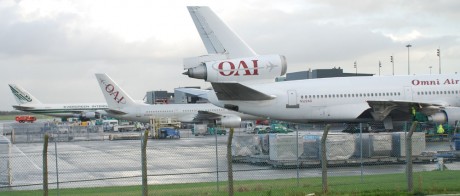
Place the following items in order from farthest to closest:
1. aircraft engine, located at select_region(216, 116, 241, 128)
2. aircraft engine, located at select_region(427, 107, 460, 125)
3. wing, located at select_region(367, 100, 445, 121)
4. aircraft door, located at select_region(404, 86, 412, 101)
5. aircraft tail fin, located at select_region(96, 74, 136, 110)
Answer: aircraft tail fin, located at select_region(96, 74, 136, 110), aircraft engine, located at select_region(216, 116, 241, 128), aircraft door, located at select_region(404, 86, 412, 101), wing, located at select_region(367, 100, 445, 121), aircraft engine, located at select_region(427, 107, 460, 125)

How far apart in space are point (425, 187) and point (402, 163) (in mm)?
8969

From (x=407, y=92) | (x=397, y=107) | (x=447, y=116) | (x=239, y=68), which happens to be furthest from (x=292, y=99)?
(x=447, y=116)

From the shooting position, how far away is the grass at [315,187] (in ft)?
47.8

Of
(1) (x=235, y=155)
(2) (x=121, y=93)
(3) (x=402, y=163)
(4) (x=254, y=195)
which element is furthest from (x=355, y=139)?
(2) (x=121, y=93)

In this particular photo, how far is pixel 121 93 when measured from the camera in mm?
59438

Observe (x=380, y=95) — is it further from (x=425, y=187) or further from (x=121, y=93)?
(x=121, y=93)

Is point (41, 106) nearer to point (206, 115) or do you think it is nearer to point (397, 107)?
point (206, 115)

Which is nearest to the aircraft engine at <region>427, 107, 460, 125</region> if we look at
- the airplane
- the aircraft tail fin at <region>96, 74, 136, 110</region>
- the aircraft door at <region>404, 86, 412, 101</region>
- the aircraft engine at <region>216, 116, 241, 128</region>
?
the airplane

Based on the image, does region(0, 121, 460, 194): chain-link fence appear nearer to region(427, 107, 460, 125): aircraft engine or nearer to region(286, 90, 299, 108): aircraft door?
region(427, 107, 460, 125): aircraft engine

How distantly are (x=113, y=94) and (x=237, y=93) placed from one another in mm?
28180

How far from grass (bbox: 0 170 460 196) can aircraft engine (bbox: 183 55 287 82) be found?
40.6 ft

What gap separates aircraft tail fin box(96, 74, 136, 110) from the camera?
2317 inches

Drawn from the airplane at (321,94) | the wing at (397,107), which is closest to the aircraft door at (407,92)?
the airplane at (321,94)

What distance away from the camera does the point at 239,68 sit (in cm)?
3206
